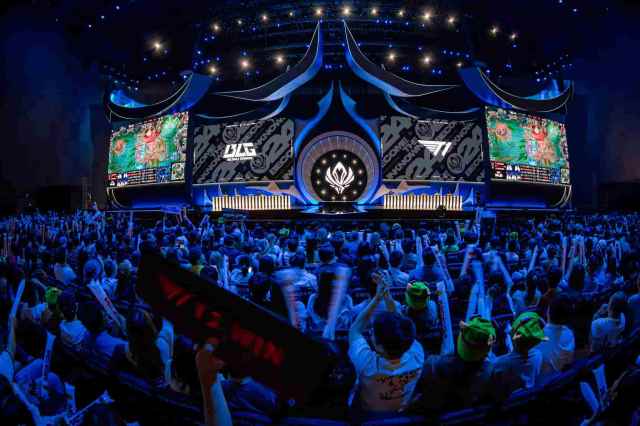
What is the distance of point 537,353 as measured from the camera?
237 centimetres

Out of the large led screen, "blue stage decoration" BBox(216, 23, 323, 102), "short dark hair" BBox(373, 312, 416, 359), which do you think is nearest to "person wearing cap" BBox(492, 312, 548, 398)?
"short dark hair" BBox(373, 312, 416, 359)

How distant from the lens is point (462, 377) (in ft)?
6.71

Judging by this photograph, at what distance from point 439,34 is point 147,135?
17.9 metres

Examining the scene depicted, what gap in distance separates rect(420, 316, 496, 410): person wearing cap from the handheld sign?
1066 millimetres

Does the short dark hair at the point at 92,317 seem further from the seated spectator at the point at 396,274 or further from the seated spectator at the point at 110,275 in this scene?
the seated spectator at the point at 396,274

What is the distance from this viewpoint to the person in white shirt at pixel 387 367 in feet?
6.47

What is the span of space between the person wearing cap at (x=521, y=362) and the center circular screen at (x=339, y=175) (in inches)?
823

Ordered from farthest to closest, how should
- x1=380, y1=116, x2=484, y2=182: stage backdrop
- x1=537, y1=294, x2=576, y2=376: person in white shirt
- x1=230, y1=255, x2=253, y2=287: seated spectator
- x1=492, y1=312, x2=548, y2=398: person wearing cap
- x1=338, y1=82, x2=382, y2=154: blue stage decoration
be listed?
x1=380, y1=116, x2=484, y2=182: stage backdrop, x1=338, y1=82, x2=382, y2=154: blue stage decoration, x1=230, y1=255, x2=253, y2=287: seated spectator, x1=537, y1=294, x2=576, y2=376: person in white shirt, x1=492, y1=312, x2=548, y2=398: person wearing cap

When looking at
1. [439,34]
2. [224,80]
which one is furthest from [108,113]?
[439,34]

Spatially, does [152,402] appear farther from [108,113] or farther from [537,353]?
[108,113]

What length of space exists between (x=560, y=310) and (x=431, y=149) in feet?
67.6

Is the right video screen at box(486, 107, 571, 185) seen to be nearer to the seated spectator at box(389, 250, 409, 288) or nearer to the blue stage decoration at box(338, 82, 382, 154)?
the blue stage decoration at box(338, 82, 382, 154)

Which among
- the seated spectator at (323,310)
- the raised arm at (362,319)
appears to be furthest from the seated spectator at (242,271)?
→ the raised arm at (362,319)

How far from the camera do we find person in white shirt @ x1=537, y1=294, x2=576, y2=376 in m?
2.77
